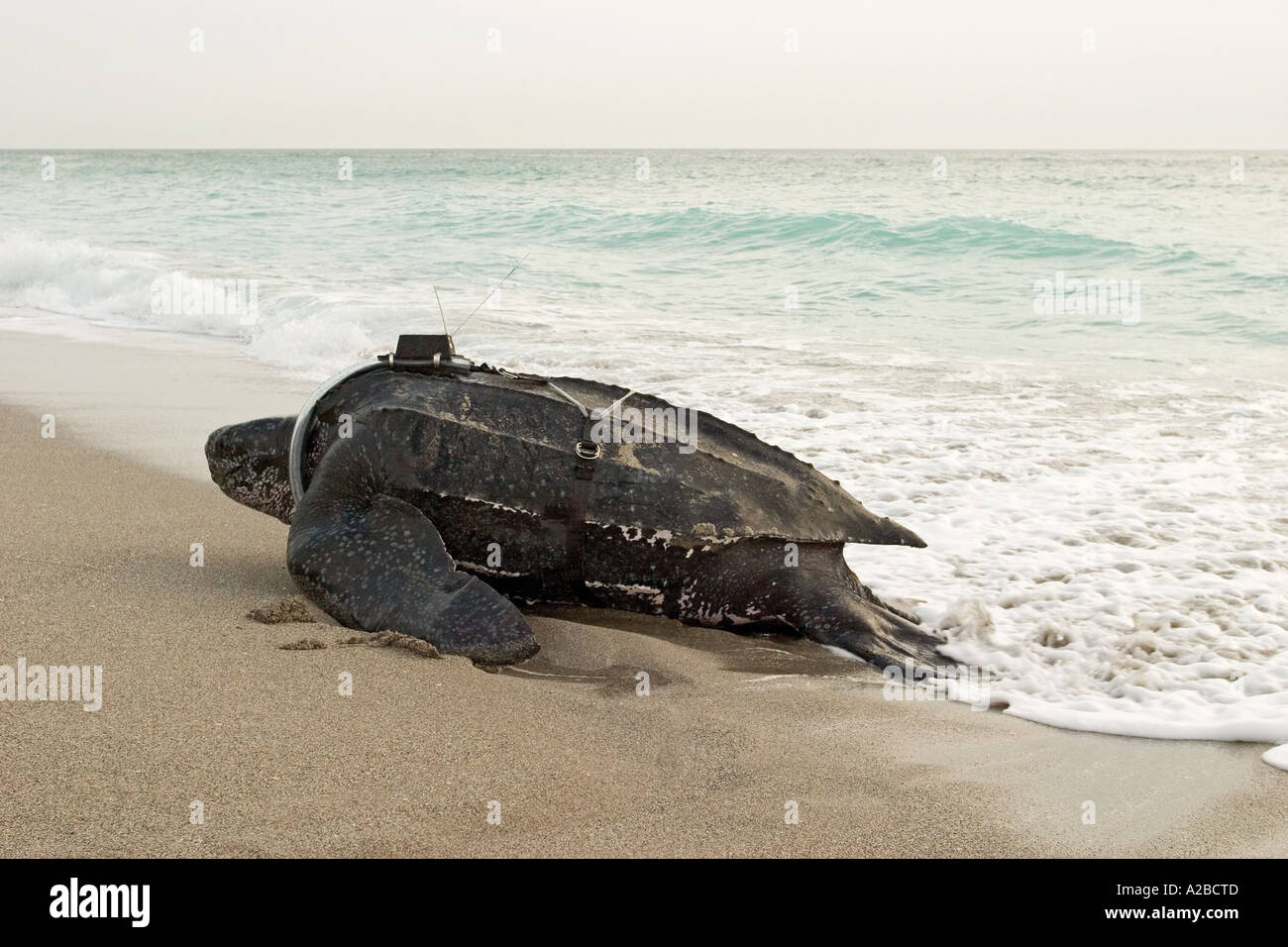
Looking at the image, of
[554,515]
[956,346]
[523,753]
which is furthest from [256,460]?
[956,346]

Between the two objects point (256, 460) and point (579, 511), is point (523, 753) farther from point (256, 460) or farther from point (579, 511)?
point (256, 460)

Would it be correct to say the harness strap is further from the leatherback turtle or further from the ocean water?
the ocean water

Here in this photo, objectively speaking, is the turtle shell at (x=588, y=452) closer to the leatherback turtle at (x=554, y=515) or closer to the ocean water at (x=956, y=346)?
the leatherback turtle at (x=554, y=515)

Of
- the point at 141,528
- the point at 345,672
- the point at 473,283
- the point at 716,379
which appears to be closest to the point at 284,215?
the point at 473,283

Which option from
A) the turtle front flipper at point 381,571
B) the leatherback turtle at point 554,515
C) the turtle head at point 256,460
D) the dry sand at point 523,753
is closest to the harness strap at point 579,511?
the leatherback turtle at point 554,515

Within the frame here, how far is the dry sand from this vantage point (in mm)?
2223

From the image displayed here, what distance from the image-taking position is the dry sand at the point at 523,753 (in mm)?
2223

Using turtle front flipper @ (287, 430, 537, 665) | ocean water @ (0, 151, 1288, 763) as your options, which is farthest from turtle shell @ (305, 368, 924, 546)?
ocean water @ (0, 151, 1288, 763)

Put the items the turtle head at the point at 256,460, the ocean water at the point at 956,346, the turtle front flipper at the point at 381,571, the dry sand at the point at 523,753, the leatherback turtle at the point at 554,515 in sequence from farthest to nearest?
the turtle head at the point at 256,460
the ocean water at the point at 956,346
the leatherback turtle at the point at 554,515
the turtle front flipper at the point at 381,571
the dry sand at the point at 523,753

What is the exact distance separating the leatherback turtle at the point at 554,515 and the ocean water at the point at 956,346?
550 mm

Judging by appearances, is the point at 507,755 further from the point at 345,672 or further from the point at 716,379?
the point at 716,379

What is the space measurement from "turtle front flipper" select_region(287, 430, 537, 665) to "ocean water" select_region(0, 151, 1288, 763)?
1503 millimetres

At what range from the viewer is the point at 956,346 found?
9344 mm

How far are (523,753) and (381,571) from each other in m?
0.95
